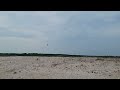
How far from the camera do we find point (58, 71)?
45.8 ft

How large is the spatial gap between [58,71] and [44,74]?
132 centimetres
